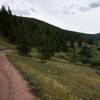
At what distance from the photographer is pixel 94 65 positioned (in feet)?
326

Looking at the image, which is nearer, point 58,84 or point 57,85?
point 57,85

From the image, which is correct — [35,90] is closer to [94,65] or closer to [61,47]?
[94,65]

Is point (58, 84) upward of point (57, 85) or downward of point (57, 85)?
downward

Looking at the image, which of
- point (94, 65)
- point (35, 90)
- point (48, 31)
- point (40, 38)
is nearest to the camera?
point (35, 90)

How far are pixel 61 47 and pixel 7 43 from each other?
26.5 meters

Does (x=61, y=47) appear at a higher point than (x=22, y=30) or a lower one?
lower

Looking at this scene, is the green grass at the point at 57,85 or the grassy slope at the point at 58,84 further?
the grassy slope at the point at 58,84

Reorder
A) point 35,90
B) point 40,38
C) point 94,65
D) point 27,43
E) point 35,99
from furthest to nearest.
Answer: point 94,65
point 27,43
point 40,38
point 35,90
point 35,99

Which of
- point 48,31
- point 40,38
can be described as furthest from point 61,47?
point 40,38

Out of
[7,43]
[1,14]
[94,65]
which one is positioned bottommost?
[94,65]

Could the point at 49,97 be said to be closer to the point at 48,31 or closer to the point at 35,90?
the point at 35,90

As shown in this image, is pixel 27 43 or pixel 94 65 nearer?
pixel 27 43

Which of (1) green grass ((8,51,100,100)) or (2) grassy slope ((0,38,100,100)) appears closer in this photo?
(1) green grass ((8,51,100,100))

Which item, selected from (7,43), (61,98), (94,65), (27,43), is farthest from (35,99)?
(7,43)
